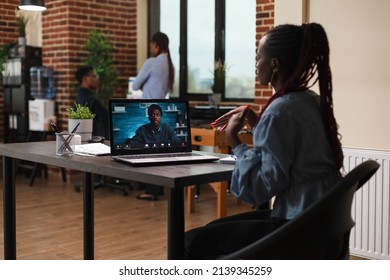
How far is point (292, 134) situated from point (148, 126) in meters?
0.82

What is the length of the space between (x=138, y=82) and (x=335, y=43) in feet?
7.82

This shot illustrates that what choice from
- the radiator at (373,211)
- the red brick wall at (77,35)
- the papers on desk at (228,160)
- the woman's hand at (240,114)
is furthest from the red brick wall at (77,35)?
the woman's hand at (240,114)

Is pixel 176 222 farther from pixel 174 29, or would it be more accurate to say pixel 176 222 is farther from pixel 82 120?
pixel 174 29

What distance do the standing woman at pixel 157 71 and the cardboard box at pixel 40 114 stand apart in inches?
63.5

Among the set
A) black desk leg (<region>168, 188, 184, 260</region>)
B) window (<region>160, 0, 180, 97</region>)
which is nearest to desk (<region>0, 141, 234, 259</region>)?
black desk leg (<region>168, 188, 184, 260</region>)

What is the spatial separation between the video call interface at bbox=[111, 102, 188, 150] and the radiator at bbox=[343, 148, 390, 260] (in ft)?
4.51

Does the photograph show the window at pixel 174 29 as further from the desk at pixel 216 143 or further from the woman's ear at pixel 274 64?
the woman's ear at pixel 274 64

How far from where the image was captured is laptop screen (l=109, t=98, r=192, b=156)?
233 centimetres

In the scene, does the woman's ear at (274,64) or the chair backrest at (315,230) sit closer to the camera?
the chair backrest at (315,230)

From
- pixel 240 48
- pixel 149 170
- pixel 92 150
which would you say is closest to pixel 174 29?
pixel 240 48

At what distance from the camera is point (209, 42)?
21.0ft

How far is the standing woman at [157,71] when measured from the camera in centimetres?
530

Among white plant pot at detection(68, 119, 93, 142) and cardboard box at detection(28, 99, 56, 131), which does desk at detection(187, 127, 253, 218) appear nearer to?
white plant pot at detection(68, 119, 93, 142)

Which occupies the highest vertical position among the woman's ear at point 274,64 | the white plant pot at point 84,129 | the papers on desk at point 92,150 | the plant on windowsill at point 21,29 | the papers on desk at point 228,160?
the plant on windowsill at point 21,29
